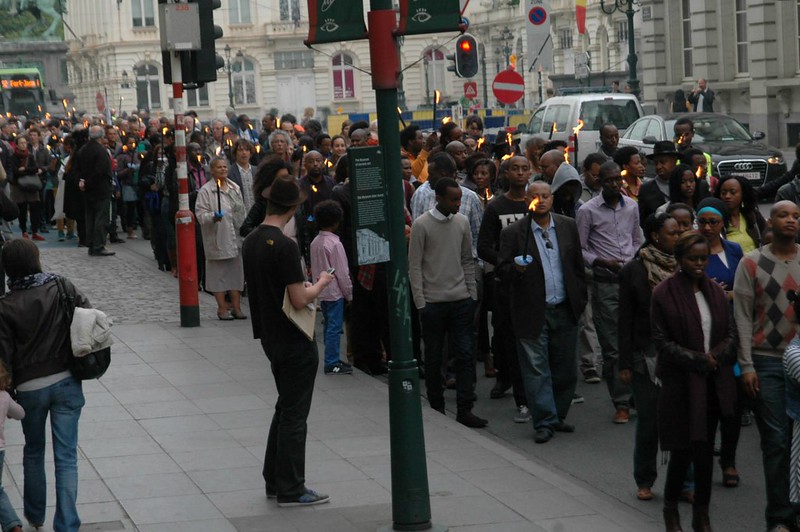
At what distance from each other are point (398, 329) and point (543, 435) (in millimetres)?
2910

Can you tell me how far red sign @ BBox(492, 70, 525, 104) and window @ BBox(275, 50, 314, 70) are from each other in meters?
79.6

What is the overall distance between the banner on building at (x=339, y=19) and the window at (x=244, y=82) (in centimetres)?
9346

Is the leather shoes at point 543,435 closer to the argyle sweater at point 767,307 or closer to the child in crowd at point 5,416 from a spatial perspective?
the argyle sweater at point 767,307

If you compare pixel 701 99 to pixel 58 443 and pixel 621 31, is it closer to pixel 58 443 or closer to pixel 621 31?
pixel 621 31

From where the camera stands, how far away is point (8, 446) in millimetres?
10008

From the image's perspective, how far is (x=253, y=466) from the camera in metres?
9.41

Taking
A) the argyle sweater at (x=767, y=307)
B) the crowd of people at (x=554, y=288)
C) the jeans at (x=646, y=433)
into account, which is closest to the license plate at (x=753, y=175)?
the crowd of people at (x=554, y=288)

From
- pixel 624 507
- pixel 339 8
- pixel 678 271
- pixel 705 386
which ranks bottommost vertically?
pixel 624 507

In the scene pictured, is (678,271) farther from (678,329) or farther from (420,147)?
(420,147)

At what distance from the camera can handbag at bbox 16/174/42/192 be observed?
23609 millimetres

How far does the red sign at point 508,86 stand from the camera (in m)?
23.7

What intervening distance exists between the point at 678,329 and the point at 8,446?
471 centimetres

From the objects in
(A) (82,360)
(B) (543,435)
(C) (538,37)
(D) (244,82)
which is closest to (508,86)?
(C) (538,37)

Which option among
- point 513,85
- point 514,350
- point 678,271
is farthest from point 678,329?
point 513,85
